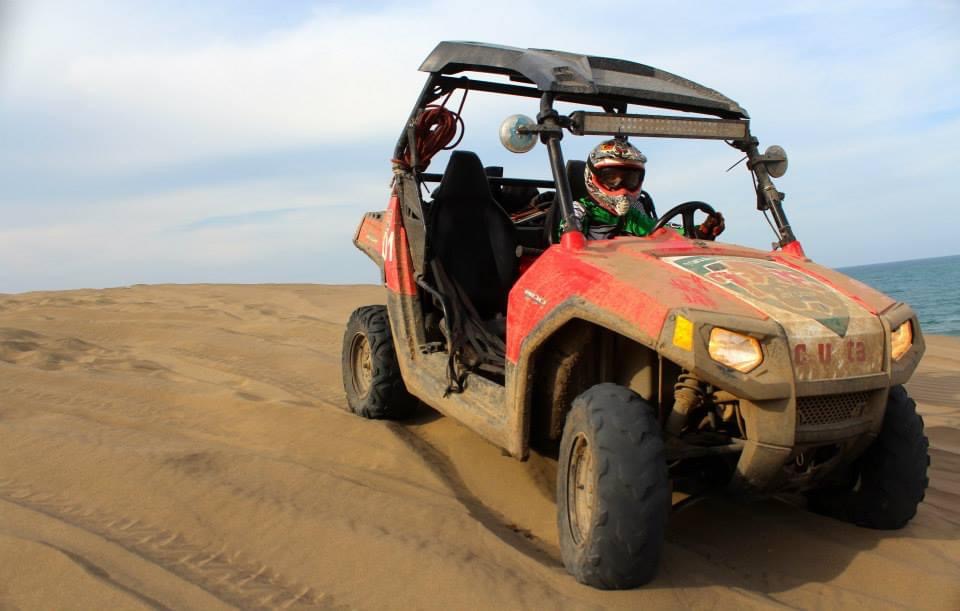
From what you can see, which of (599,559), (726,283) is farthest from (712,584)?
(726,283)

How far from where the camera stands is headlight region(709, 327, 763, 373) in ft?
9.83

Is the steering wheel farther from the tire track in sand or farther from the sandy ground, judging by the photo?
the tire track in sand

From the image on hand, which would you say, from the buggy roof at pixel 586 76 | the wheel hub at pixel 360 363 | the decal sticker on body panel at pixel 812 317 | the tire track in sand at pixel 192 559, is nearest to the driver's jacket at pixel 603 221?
the buggy roof at pixel 586 76

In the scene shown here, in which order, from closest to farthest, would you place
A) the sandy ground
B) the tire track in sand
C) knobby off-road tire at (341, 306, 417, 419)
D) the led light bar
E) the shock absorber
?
the tire track in sand, the sandy ground, the shock absorber, the led light bar, knobby off-road tire at (341, 306, 417, 419)

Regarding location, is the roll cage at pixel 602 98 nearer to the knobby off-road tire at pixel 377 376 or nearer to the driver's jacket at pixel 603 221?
the driver's jacket at pixel 603 221

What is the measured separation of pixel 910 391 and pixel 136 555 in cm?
753

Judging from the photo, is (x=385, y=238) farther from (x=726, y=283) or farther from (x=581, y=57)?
(x=726, y=283)

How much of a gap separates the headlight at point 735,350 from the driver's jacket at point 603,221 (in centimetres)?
170

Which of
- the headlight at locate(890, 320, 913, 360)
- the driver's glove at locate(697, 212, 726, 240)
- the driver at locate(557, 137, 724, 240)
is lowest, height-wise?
the headlight at locate(890, 320, 913, 360)

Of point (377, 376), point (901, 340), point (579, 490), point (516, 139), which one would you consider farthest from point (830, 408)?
point (377, 376)

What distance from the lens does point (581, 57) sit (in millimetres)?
4453

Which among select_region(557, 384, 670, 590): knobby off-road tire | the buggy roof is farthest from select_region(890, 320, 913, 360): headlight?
the buggy roof

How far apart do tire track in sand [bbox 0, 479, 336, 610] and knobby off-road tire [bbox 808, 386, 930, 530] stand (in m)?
2.41

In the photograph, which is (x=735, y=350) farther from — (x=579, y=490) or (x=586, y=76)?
(x=586, y=76)
